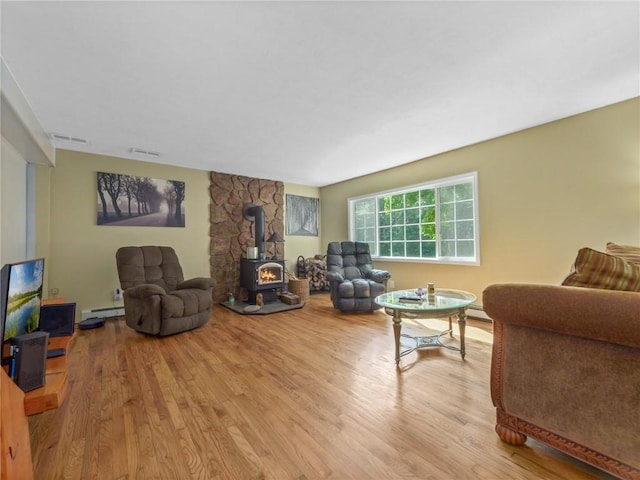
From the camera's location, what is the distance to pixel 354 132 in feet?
10.7

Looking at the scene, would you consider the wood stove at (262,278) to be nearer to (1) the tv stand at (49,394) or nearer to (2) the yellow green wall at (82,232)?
(2) the yellow green wall at (82,232)

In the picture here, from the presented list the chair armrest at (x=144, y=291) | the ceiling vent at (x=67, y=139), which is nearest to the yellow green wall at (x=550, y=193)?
the chair armrest at (x=144, y=291)

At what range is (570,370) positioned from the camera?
124 cm

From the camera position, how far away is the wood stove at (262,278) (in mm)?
4575

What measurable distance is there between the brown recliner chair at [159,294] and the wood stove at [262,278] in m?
1.01

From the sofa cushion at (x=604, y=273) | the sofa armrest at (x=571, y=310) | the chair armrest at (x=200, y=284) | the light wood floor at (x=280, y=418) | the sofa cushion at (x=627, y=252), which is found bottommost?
the light wood floor at (x=280, y=418)

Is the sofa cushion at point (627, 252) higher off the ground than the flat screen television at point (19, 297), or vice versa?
the sofa cushion at point (627, 252)

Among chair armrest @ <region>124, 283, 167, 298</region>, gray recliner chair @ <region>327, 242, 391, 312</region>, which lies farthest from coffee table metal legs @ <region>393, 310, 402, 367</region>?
chair armrest @ <region>124, 283, 167, 298</region>

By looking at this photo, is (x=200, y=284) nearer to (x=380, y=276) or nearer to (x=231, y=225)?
(x=231, y=225)

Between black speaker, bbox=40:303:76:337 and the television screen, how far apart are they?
320 mm

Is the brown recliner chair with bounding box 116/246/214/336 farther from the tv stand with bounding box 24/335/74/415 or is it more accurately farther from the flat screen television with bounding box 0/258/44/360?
the tv stand with bounding box 24/335/74/415

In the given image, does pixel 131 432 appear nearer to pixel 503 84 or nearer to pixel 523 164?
pixel 503 84

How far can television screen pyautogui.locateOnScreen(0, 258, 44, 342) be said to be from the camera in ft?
4.05

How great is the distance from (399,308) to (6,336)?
7.91ft
